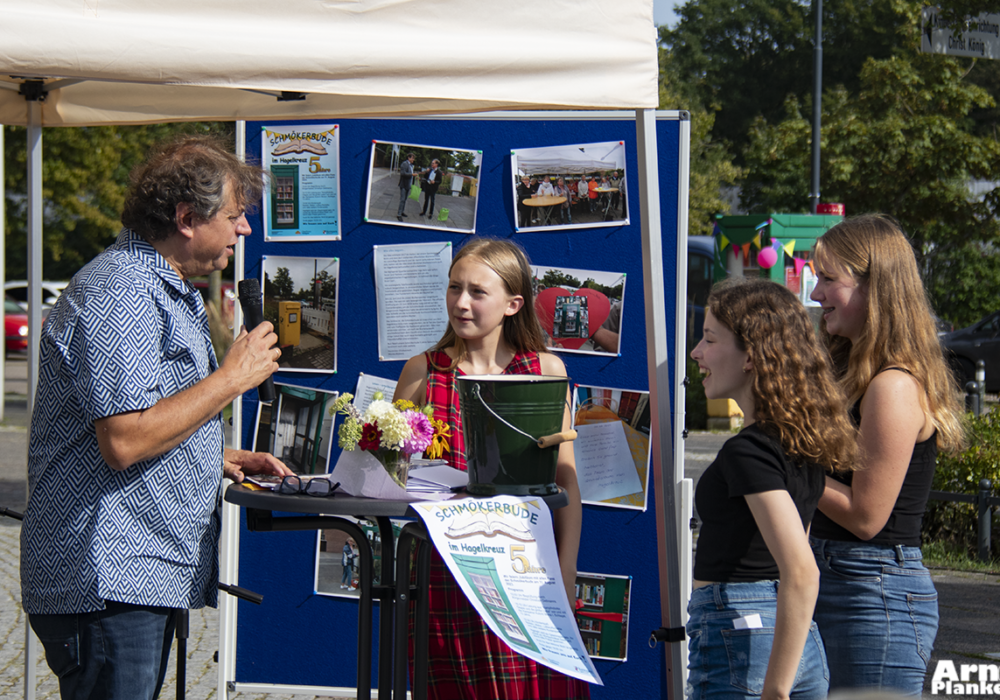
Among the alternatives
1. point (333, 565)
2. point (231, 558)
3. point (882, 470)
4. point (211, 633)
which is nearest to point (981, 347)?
point (211, 633)

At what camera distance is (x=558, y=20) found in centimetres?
216

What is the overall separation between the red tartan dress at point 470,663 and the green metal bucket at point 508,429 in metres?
0.46

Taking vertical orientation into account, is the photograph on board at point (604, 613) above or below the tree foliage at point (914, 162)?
below

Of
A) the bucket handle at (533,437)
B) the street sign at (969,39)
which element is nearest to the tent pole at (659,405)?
the bucket handle at (533,437)

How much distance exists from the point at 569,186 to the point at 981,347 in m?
14.9

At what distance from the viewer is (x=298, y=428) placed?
11.7 feet

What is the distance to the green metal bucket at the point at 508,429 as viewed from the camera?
88.1 inches

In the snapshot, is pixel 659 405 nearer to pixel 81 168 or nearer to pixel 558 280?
pixel 558 280

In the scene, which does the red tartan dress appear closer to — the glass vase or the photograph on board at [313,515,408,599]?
the glass vase

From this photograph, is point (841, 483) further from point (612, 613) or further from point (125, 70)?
point (125, 70)

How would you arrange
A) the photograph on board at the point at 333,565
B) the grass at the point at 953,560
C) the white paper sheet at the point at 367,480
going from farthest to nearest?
the grass at the point at 953,560, the photograph on board at the point at 333,565, the white paper sheet at the point at 367,480

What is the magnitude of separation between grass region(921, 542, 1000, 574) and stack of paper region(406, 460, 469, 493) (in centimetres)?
436

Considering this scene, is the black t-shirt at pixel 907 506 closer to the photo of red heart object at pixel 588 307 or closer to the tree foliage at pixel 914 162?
the photo of red heart object at pixel 588 307

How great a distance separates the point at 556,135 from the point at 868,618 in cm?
197
